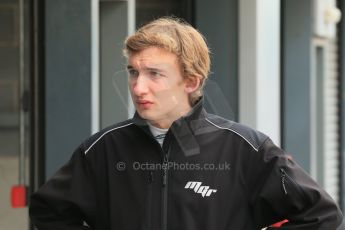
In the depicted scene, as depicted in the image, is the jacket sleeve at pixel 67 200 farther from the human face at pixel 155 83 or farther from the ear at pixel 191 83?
the ear at pixel 191 83

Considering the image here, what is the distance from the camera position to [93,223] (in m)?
2.80

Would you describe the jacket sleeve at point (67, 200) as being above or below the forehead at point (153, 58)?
below

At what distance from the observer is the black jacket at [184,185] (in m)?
2.64

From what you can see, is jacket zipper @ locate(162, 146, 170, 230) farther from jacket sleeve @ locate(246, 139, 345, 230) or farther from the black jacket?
jacket sleeve @ locate(246, 139, 345, 230)

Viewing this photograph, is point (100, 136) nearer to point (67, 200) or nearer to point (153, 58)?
point (67, 200)

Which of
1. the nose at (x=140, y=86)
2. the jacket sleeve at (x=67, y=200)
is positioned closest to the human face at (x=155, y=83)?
the nose at (x=140, y=86)

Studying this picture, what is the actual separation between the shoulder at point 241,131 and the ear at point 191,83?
111 mm

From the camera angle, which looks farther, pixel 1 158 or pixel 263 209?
pixel 1 158

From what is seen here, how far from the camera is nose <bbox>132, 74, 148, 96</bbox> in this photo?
8.61 ft

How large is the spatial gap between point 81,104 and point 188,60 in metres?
2.38

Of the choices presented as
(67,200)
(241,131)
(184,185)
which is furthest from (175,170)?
(67,200)

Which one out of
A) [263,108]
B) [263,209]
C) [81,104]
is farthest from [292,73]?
[263,209]

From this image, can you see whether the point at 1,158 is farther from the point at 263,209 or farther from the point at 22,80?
the point at 263,209

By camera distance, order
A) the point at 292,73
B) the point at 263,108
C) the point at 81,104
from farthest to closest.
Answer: the point at 292,73 < the point at 263,108 < the point at 81,104
